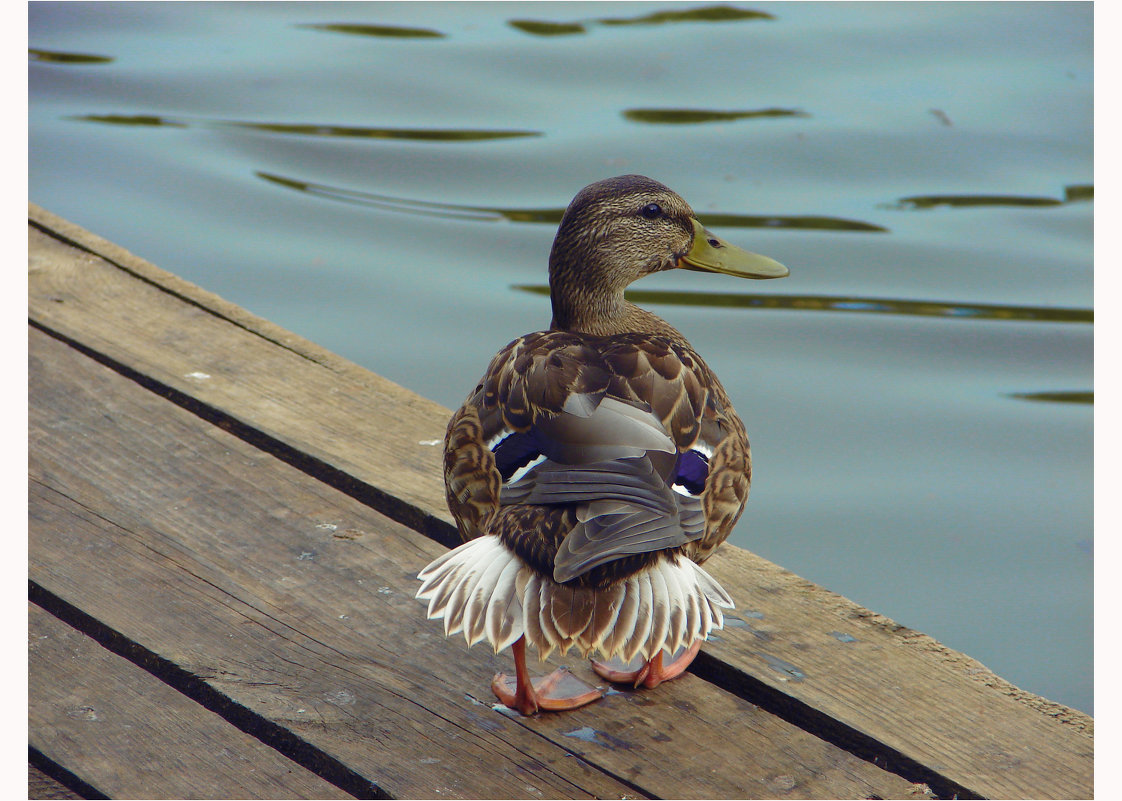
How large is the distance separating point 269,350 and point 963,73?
477 cm

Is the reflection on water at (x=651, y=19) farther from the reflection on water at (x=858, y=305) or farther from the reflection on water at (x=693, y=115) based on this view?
the reflection on water at (x=858, y=305)

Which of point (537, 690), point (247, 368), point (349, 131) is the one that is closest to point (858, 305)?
point (247, 368)

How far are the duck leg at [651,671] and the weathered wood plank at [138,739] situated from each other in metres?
0.58

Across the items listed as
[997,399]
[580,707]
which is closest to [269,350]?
[580,707]

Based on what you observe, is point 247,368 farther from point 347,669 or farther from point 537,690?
point 537,690

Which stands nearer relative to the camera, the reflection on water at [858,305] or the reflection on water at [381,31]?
the reflection on water at [858,305]

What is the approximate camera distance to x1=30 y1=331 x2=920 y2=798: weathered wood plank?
2.16 m

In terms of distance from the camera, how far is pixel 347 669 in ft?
7.77

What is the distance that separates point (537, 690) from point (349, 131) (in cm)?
472

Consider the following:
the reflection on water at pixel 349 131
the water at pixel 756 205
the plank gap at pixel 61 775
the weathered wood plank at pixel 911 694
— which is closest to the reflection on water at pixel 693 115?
the water at pixel 756 205

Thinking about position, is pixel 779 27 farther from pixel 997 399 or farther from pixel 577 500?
pixel 577 500

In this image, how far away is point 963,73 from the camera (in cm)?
686

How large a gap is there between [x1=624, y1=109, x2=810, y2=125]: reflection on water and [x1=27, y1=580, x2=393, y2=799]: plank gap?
4630 millimetres

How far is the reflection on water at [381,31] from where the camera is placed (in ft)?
24.6
